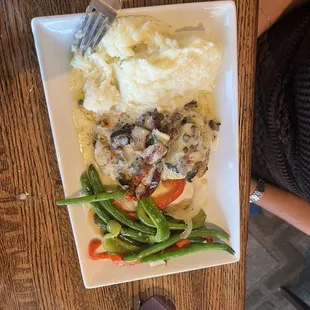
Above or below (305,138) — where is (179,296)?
below

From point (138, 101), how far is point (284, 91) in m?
0.60

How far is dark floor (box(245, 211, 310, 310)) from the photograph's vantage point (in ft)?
8.45

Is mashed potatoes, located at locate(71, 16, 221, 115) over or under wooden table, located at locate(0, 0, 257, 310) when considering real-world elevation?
over

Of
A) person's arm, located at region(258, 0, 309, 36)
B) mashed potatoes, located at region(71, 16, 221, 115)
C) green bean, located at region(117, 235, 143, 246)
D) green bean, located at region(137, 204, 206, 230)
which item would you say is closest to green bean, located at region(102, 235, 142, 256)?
green bean, located at region(117, 235, 143, 246)

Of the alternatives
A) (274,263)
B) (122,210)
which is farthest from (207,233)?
(274,263)

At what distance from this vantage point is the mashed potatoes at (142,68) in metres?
1.25

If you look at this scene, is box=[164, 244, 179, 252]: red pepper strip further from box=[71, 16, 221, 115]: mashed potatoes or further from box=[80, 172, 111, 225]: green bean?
box=[71, 16, 221, 115]: mashed potatoes

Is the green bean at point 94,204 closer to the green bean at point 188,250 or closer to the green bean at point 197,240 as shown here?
the green bean at point 188,250

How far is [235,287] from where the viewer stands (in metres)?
1.78

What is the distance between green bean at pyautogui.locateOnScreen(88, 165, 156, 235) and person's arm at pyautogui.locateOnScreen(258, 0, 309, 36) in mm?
841

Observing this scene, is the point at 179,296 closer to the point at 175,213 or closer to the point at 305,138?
the point at 175,213

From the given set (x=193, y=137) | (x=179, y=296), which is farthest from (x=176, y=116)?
(x=179, y=296)

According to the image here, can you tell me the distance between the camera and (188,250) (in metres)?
1.58

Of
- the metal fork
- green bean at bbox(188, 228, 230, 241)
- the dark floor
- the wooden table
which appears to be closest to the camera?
the metal fork
